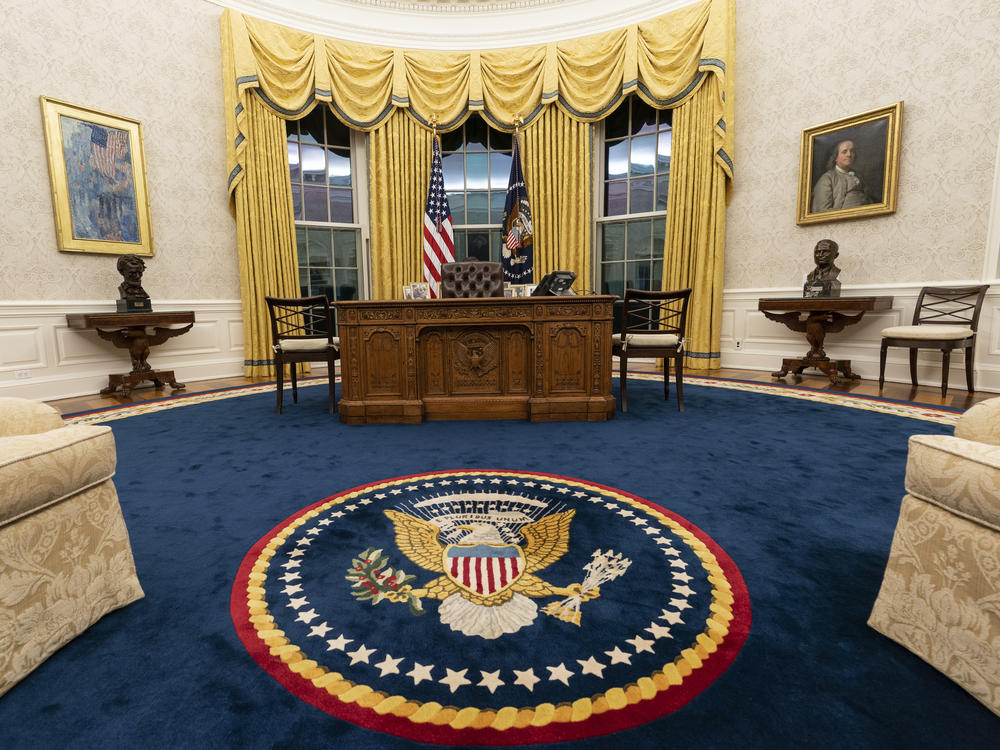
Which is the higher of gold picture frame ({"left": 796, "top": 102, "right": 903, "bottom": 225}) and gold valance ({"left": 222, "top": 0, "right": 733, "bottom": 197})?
gold valance ({"left": 222, "top": 0, "right": 733, "bottom": 197})

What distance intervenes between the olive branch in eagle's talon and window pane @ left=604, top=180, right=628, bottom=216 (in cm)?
547

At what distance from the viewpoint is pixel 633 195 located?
593cm

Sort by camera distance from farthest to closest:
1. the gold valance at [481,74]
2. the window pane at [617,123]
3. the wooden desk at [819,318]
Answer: the window pane at [617,123], the gold valance at [481,74], the wooden desk at [819,318]

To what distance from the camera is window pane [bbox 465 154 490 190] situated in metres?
6.18

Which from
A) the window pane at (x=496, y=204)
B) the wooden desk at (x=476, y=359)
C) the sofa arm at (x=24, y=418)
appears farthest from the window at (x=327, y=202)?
the sofa arm at (x=24, y=418)

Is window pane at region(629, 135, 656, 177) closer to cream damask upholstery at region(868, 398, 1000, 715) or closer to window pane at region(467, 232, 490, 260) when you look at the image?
window pane at region(467, 232, 490, 260)

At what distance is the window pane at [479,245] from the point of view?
6.27 meters

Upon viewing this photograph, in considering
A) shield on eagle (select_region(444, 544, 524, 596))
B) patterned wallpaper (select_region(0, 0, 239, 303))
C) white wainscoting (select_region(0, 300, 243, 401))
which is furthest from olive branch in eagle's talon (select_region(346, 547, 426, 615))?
patterned wallpaper (select_region(0, 0, 239, 303))

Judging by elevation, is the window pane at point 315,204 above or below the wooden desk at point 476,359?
above

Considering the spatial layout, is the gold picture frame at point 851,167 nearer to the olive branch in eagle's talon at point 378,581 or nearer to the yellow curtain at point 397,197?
the yellow curtain at point 397,197

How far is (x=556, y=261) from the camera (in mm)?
5879

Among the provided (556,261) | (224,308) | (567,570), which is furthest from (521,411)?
(224,308)

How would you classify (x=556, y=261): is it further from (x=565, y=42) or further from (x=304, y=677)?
(x=304, y=677)

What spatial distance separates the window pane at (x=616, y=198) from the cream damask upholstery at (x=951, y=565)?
5310 millimetres
